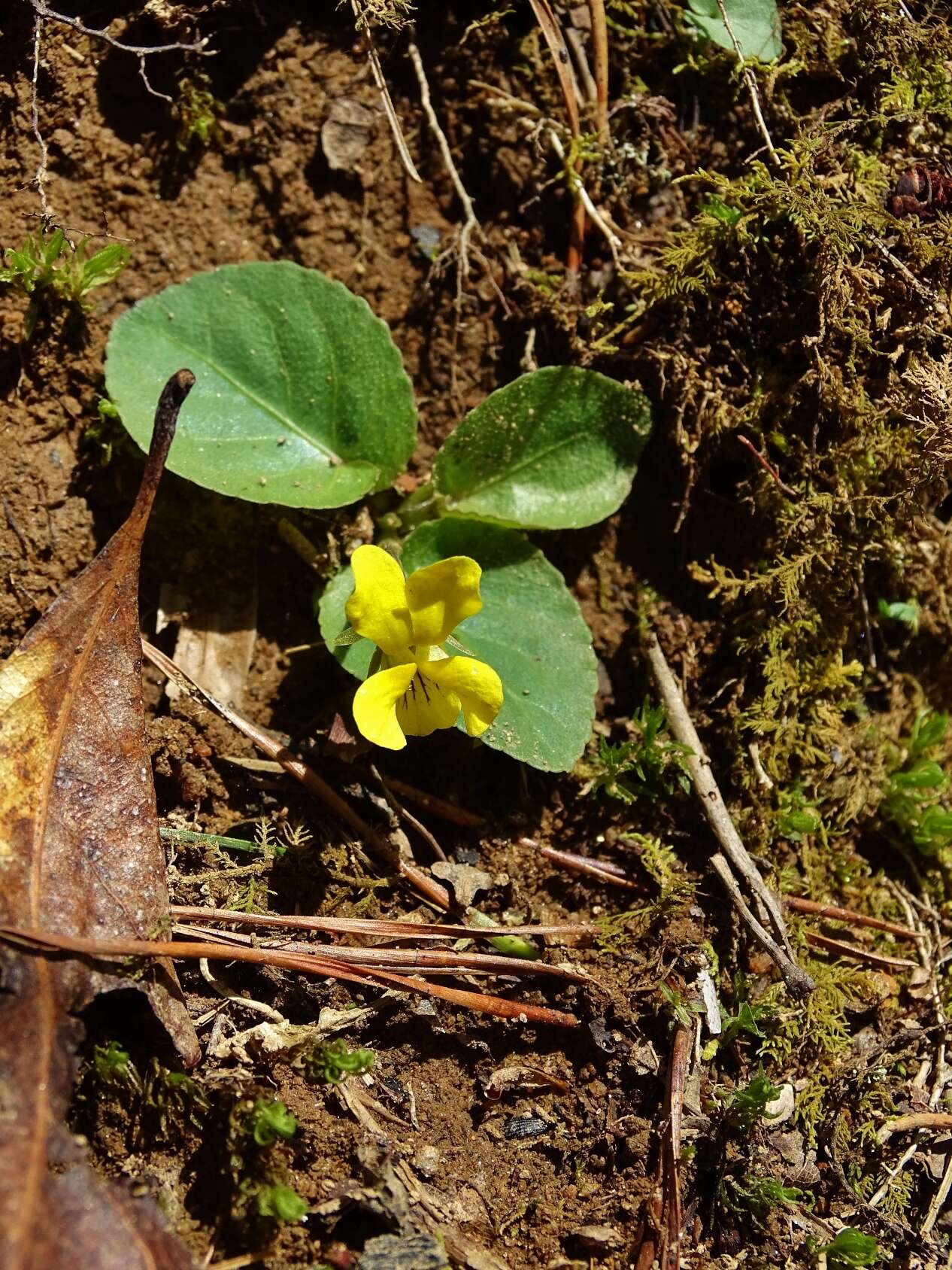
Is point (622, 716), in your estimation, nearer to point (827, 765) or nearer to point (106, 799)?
point (827, 765)

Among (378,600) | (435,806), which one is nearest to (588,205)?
(378,600)

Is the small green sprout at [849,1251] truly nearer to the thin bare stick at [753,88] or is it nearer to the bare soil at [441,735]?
the bare soil at [441,735]

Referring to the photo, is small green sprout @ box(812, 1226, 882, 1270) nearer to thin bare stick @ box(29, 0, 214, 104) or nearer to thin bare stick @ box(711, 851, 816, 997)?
thin bare stick @ box(711, 851, 816, 997)

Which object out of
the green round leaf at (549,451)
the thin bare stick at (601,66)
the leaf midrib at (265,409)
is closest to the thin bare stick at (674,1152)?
the green round leaf at (549,451)

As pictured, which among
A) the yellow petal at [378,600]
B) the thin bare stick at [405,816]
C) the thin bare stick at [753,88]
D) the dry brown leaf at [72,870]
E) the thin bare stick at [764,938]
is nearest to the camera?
the dry brown leaf at [72,870]

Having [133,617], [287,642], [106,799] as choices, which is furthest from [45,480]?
[106,799]

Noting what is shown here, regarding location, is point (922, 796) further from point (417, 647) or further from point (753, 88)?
point (753, 88)
